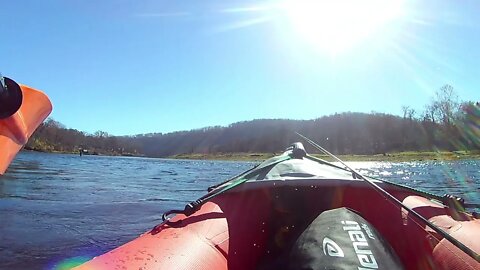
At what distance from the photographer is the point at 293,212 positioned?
3506 mm

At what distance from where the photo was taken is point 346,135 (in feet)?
381

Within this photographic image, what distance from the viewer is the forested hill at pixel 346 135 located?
58094mm

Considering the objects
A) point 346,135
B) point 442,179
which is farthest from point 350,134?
point 442,179

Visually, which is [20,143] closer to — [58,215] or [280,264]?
[280,264]

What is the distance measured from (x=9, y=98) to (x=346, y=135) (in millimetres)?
118875

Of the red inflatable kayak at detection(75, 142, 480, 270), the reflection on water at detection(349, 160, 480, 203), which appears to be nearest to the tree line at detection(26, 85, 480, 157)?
the reflection on water at detection(349, 160, 480, 203)

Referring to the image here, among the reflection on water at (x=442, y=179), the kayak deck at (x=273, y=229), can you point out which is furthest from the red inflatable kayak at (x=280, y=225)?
the reflection on water at (x=442, y=179)

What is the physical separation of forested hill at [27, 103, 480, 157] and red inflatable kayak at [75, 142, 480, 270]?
5139 centimetres

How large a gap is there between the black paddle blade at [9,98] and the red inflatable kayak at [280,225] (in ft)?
3.06

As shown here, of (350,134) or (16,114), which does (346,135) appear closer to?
(350,134)

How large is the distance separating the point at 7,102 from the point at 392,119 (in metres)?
115

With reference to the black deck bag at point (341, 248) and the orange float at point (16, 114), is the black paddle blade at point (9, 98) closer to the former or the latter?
the orange float at point (16, 114)

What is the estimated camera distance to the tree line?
57844 mm

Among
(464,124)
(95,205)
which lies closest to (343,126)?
(464,124)
